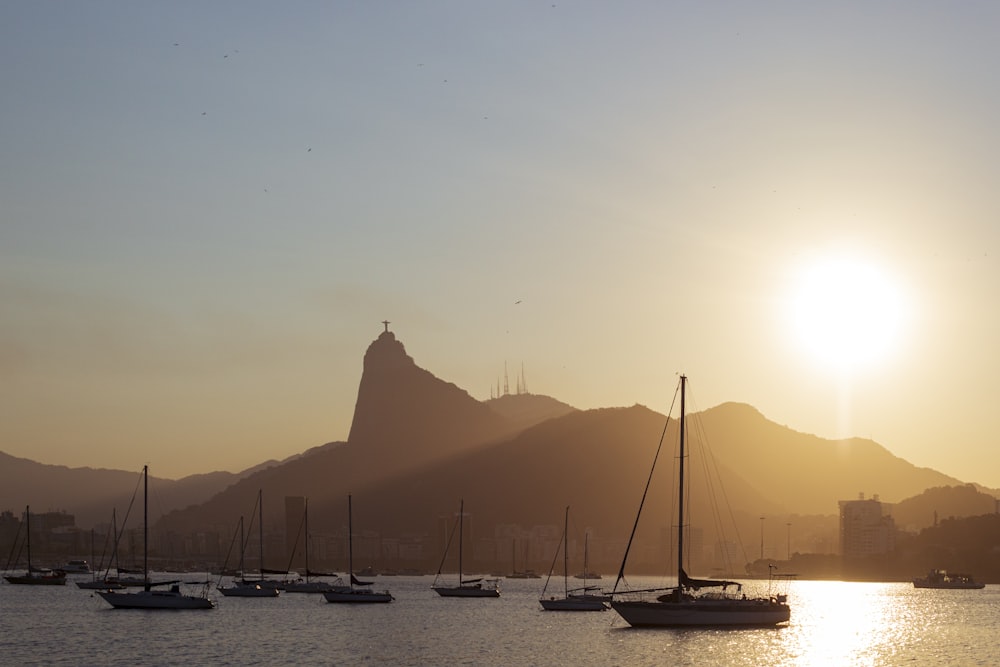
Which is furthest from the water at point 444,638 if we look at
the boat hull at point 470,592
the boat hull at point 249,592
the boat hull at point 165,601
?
the boat hull at point 470,592

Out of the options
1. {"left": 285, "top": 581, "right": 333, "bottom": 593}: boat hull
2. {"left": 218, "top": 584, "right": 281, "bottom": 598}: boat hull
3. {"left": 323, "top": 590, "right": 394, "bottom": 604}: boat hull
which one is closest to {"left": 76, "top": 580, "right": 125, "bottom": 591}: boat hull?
{"left": 218, "top": 584, "right": 281, "bottom": 598}: boat hull

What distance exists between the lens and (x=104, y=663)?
85.4m

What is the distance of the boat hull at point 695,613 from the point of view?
350 ft

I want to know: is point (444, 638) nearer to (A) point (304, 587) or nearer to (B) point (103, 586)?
(A) point (304, 587)

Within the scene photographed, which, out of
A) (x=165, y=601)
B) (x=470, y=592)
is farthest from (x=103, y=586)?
(x=165, y=601)

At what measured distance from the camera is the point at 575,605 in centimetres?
14550

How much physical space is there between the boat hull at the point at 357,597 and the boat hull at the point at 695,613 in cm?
5633

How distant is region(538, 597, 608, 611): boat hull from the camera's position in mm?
144375

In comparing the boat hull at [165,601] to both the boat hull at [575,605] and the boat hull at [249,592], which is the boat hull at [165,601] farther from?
the boat hull at [249,592]

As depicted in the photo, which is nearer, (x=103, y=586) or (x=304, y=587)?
(x=304, y=587)

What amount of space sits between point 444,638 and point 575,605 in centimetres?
3871

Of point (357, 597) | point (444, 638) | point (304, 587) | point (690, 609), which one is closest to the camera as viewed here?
point (690, 609)

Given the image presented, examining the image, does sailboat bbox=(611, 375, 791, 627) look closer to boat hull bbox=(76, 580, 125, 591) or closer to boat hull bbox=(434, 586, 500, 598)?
boat hull bbox=(434, 586, 500, 598)

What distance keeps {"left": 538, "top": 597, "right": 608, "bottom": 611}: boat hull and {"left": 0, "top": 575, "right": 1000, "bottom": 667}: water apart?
3.19 feet
